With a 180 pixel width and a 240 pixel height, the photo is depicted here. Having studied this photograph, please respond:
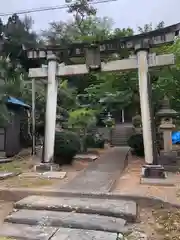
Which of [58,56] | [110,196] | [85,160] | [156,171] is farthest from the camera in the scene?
[85,160]

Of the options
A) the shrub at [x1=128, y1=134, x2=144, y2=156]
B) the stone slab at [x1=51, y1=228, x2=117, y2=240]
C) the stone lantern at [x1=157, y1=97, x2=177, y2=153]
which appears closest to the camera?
the stone slab at [x1=51, y1=228, x2=117, y2=240]

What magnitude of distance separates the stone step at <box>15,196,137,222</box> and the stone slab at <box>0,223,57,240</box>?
26.1 inches

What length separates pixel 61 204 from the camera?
4.43 m

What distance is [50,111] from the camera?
805 centimetres

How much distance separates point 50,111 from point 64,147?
4.84 feet

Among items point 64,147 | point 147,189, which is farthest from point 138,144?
point 147,189

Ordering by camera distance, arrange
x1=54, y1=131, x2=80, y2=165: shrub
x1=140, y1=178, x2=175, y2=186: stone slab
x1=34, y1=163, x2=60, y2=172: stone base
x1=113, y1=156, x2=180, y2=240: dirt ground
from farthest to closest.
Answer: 1. x1=54, y1=131, x2=80, y2=165: shrub
2. x1=34, y1=163, x2=60, y2=172: stone base
3. x1=140, y1=178, x2=175, y2=186: stone slab
4. x1=113, y1=156, x2=180, y2=240: dirt ground

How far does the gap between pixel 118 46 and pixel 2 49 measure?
3803 mm

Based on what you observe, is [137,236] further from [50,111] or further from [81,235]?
[50,111]


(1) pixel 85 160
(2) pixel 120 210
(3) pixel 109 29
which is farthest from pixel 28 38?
(3) pixel 109 29

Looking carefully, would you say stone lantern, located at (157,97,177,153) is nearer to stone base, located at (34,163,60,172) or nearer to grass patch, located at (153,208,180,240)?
stone base, located at (34,163,60,172)

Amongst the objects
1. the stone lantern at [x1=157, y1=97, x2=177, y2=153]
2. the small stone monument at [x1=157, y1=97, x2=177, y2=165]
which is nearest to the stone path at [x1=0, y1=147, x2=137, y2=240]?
the small stone monument at [x1=157, y1=97, x2=177, y2=165]

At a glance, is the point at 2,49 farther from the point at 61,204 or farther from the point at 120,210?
the point at 120,210

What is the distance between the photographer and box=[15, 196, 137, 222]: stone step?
4.05 metres
